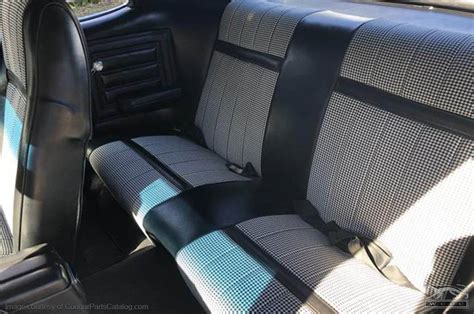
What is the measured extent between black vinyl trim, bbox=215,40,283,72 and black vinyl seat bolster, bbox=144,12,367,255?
0.06m

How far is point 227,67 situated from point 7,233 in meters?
1.20

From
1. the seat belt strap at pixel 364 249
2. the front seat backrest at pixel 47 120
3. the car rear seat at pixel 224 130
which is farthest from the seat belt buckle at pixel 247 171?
the front seat backrest at pixel 47 120

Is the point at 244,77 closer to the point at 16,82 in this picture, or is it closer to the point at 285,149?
the point at 285,149

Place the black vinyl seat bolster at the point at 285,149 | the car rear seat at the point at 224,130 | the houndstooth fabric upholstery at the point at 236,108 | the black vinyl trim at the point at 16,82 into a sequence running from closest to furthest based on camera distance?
the black vinyl trim at the point at 16,82, the black vinyl seat bolster at the point at 285,149, the car rear seat at the point at 224,130, the houndstooth fabric upholstery at the point at 236,108

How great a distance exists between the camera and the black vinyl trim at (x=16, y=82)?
1179 millimetres

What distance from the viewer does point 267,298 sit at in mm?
1211

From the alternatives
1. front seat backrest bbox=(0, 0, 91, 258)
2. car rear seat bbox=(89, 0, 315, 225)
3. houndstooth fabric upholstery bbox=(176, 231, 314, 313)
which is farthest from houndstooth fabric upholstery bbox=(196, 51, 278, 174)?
front seat backrest bbox=(0, 0, 91, 258)

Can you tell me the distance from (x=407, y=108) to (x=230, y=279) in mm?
736

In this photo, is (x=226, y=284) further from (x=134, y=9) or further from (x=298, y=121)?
(x=134, y=9)

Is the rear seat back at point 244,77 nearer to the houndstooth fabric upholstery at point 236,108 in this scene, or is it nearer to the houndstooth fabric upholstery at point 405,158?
the houndstooth fabric upholstery at point 236,108

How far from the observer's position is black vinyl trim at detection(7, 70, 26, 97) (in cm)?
118

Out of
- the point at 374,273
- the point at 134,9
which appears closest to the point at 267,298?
the point at 374,273

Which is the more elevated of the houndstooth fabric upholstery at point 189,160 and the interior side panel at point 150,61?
the interior side panel at point 150,61

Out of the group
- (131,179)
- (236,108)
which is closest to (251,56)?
(236,108)
